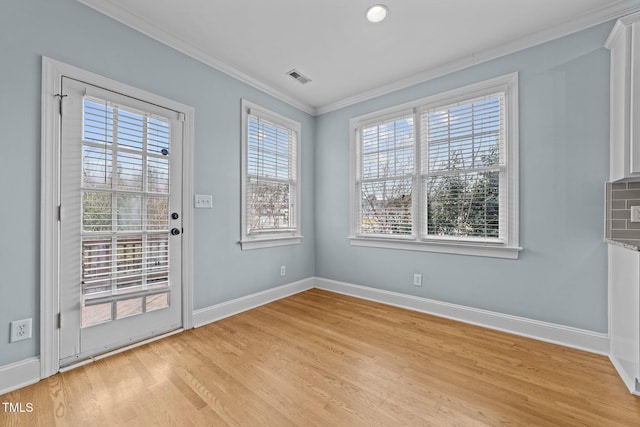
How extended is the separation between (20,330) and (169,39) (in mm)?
2539

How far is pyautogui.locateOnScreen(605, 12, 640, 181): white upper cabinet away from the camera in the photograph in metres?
1.82

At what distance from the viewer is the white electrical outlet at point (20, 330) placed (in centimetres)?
177

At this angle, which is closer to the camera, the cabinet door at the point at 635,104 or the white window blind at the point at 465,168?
the cabinet door at the point at 635,104

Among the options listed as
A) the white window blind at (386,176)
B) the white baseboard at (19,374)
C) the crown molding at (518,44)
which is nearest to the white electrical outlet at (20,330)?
the white baseboard at (19,374)

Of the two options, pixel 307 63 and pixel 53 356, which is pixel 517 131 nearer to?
pixel 307 63

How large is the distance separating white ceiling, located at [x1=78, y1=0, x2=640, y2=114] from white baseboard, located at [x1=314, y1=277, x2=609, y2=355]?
2553 millimetres

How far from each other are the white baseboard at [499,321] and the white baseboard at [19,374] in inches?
120

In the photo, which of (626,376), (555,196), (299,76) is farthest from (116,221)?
(626,376)

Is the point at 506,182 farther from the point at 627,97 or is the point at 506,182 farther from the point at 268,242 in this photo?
the point at 268,242

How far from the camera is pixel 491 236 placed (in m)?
2.77

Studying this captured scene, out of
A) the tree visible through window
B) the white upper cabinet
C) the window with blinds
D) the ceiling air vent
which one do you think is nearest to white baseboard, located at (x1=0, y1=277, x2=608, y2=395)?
the window with blinds

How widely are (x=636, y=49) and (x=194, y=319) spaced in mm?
4055

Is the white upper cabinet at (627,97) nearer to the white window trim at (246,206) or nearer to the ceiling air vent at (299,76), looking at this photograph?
the ceiling air vent at (299,76)

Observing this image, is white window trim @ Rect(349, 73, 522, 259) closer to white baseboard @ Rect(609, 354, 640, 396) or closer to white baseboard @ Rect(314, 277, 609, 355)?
white baseboard @ Rect(314, 277, 609, 355)
